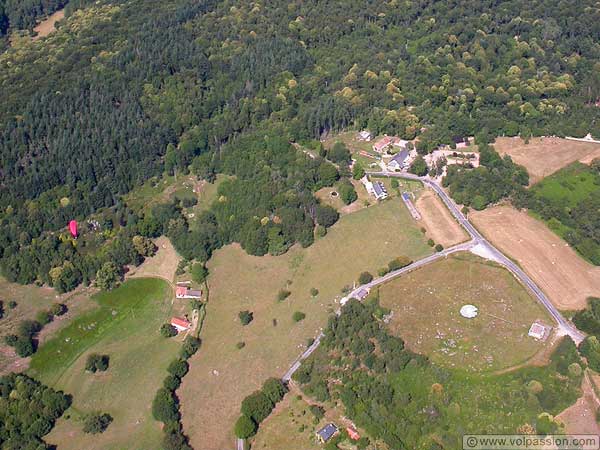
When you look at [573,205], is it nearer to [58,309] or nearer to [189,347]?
[189,347]

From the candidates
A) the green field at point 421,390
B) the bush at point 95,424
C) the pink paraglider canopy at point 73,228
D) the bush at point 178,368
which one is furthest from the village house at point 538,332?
the pink paraglider canopy at point 73,228

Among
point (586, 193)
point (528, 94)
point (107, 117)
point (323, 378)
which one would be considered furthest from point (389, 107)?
point (323, 378)

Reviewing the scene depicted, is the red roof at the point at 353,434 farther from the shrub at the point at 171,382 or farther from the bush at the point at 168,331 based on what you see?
→ the bush at the point at 168,331

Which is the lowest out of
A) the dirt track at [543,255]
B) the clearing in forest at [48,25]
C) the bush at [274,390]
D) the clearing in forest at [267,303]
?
the dirt track at [543,255]

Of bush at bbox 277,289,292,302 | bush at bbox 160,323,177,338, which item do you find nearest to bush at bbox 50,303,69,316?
bush at bbox 160,323,177,338

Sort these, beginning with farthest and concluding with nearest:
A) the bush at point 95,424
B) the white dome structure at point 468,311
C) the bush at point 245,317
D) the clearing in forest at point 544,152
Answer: the clearing in forest at point 544,152
the bush at point 245,317
the white dome structure at point 468,311
the bush at point 95,424

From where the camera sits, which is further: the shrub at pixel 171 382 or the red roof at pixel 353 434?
the shrub at pixel 171 382

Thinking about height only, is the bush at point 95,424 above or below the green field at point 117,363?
above

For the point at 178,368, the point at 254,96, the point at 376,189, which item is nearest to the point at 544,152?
the point at 376,189
